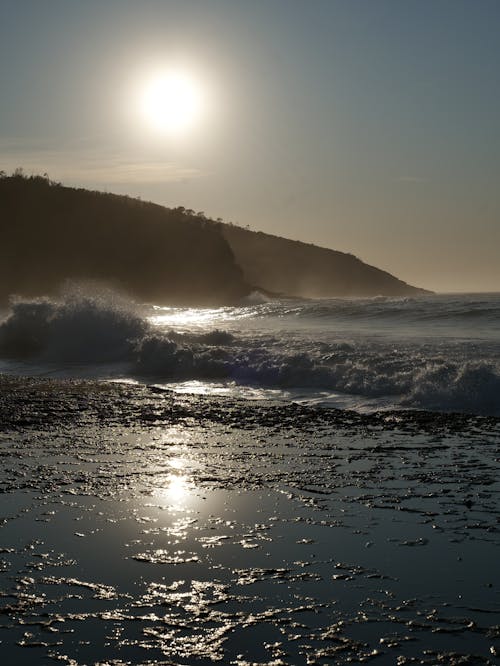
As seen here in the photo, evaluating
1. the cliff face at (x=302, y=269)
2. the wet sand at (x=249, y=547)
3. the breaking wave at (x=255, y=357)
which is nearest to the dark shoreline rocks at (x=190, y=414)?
the wet sand at (x=249, y=547)

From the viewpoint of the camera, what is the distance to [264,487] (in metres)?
8.12

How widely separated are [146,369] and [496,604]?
1631 cm

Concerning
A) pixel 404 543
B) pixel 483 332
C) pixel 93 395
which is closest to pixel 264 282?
pixel 483 332

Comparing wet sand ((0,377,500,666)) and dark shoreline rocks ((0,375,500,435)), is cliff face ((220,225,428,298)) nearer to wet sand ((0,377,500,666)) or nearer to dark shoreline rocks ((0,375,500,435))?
dark shoreline rocks ((0,375,500,435))

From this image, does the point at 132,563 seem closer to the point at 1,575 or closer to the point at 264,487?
the point at 1,575

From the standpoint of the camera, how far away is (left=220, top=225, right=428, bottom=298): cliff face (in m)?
133

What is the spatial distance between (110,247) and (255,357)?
2462 inches

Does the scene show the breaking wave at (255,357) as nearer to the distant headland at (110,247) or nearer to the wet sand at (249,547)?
the wet sand at (249,547)

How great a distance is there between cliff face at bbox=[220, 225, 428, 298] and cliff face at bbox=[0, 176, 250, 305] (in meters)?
37.3

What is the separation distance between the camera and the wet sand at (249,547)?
15.3 feet

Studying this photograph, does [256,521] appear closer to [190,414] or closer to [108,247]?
[190,414]

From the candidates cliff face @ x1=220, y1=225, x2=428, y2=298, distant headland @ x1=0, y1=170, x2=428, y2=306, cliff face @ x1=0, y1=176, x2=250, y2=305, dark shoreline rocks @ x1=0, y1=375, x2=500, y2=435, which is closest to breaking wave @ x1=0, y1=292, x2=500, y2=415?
dark shoreline rocks @ x1=0, y1=375, x2=500, y2=435

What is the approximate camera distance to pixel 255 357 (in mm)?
19812

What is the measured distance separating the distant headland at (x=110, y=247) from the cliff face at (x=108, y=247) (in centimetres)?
10
